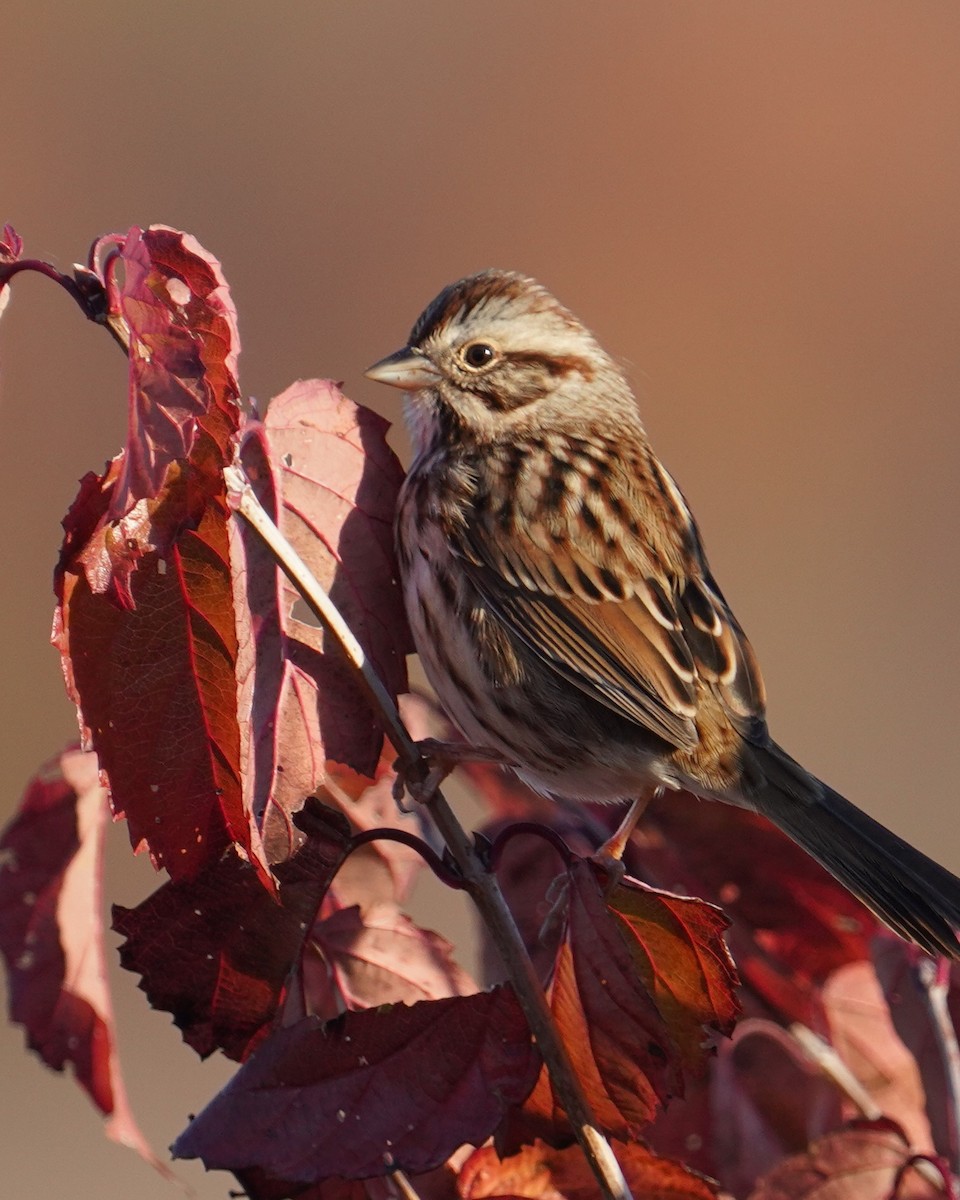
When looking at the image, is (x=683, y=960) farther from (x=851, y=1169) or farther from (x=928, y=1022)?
(x=928, y=1022)

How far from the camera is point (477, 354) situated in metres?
3.56

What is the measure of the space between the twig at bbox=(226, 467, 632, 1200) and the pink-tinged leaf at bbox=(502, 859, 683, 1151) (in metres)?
0.10

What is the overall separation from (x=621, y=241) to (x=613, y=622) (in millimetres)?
10137

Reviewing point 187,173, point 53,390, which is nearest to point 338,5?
point 187,173

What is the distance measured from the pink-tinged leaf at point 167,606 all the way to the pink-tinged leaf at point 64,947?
21.6 inches

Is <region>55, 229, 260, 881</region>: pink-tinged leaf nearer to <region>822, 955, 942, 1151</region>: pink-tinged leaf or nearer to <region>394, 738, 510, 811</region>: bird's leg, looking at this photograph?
<region>394, 738, 510, 811</region>: bird's leg

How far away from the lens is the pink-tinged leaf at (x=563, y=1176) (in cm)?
224

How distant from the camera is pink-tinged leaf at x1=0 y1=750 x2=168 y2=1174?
8.25 feet

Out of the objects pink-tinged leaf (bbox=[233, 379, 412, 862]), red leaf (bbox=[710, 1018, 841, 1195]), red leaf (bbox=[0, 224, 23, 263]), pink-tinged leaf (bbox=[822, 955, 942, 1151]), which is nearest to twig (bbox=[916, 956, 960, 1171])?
pink-tinged leaf (bbox=[822, 955, 942, 1151])

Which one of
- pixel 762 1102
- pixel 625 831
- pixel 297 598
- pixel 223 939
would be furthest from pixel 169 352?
pixel 762 1102

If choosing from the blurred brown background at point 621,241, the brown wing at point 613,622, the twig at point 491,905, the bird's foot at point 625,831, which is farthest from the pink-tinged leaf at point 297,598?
the blurred brown background at point 621,241

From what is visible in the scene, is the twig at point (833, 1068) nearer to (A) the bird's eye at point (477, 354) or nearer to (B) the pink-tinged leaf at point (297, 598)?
(B) the pink-tinged leaf at point (297, 598)

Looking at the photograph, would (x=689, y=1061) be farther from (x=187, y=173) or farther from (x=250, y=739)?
(x=187, y=173)

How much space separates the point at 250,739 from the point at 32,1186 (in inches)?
231
